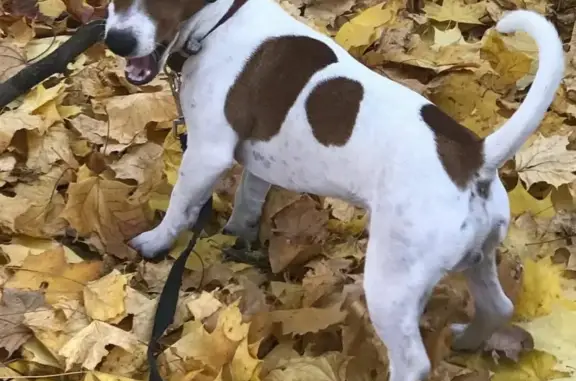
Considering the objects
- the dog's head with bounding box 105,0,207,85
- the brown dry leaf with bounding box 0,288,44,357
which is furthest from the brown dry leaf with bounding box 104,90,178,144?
the dog's head with bounding box 105,0,207,85

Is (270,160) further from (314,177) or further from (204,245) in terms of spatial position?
(204,245)

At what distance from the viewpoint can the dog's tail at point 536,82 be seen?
5.30ft

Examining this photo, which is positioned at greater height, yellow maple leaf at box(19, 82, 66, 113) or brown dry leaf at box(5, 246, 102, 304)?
brown dry leaf at box(5, 246, 102, 304)

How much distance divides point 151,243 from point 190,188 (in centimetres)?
27

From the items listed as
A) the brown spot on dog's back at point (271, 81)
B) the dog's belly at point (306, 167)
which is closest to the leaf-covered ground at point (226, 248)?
the dog's belly at point (306, 167)

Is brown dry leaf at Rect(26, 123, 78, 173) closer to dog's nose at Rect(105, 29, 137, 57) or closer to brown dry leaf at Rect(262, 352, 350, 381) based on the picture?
dog's nose at Rect(105, 29, 137, 57)

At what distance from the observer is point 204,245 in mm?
2424

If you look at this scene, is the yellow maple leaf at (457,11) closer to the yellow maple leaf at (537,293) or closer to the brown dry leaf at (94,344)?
the yellow maple leaf at (537,293)

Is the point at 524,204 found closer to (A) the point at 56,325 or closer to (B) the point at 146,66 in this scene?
(B) the point at 146,66

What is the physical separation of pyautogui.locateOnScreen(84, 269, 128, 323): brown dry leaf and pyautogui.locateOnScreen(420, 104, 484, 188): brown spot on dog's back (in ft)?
2.85

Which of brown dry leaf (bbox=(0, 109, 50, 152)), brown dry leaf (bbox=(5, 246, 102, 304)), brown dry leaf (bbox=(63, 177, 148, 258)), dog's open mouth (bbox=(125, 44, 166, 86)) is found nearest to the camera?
dog's open mouth (bbox=(125, 44, 166, 86))

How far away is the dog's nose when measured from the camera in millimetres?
1804

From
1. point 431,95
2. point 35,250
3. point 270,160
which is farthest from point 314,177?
point 431,95

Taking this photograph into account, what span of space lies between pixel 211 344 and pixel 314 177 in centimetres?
44
